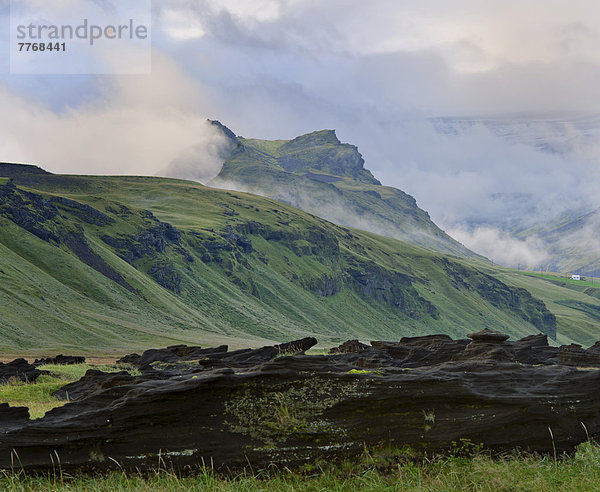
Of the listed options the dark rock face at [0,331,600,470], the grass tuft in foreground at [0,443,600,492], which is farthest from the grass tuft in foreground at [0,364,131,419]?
the grass tuft in foreground at [0,443,600,492]

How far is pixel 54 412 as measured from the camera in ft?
48.4

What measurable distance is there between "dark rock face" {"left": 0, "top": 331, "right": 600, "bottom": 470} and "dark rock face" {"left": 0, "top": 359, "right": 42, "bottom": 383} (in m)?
26.5

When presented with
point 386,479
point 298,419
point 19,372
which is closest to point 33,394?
point 19,372

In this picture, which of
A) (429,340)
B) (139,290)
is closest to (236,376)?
(429,340)

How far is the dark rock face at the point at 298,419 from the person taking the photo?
41.5ft

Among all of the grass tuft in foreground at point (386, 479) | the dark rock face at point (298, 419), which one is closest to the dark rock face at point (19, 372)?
the dark rock face at point (298, 419)

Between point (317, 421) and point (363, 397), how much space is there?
1.27m

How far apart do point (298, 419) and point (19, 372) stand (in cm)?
3446

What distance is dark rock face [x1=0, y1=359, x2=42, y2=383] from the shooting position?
38844 mm

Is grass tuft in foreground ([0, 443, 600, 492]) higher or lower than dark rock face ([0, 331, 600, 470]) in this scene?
lower

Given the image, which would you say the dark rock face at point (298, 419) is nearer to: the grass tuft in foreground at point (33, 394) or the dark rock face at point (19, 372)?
the grass tuft in foreground at point (33, 394)

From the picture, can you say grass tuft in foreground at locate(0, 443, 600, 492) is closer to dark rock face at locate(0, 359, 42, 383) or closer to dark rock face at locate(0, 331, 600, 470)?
dark rock face at locate(0, 331, 600, 470)

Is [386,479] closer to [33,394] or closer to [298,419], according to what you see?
[298,419]

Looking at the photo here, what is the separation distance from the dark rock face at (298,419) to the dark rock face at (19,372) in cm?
2655
